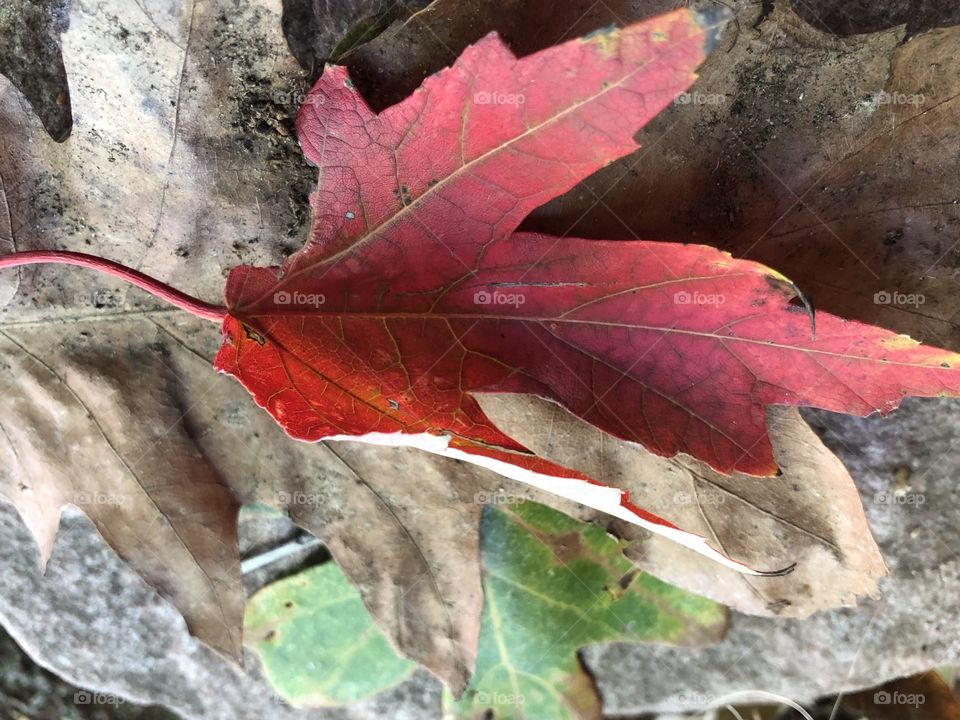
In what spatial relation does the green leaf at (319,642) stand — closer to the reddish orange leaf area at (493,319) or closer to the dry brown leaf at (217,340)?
the dry brown leaf at (217,340)

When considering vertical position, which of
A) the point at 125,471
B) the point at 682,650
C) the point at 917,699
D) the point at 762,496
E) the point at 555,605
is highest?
the point at 125,471

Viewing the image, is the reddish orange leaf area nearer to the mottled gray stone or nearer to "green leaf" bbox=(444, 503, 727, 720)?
the mottled gray stone

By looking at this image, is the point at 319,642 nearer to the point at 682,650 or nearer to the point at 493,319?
the point at 682,650

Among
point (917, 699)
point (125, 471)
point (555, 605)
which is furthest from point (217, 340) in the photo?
point (917, 699)

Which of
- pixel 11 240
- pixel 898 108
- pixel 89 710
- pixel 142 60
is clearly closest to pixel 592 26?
pixel 898 108

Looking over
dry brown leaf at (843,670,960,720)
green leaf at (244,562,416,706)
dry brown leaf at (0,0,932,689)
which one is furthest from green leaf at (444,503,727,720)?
dry brown leaf at (843,670,960,720)

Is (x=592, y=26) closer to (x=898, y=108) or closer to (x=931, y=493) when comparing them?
(x=898, y=108)

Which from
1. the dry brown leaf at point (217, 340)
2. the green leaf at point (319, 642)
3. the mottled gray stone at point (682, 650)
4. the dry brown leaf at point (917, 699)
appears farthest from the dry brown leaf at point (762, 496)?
the green leaf at point (319, 642)
